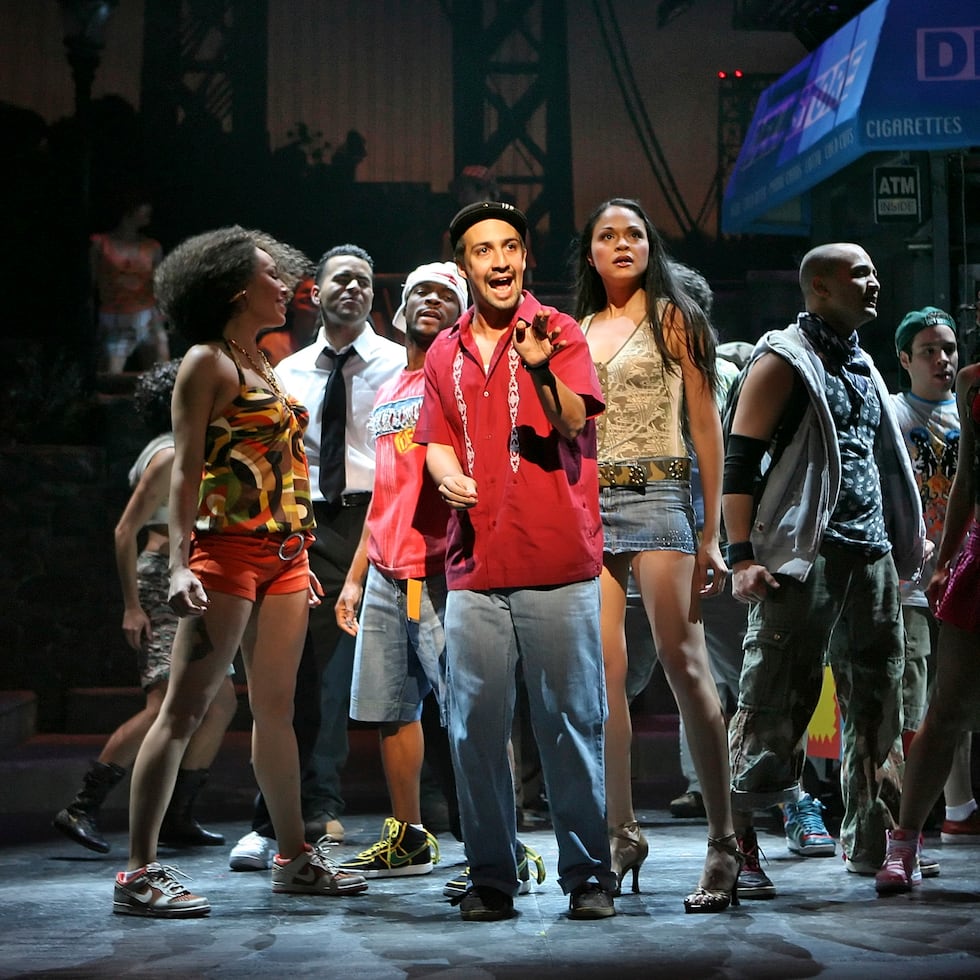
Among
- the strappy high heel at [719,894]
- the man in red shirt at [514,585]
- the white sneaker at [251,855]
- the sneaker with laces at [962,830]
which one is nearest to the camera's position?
the man in red shirt at [514,585]

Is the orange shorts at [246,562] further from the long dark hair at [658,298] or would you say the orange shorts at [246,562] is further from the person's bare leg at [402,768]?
the long dark hair at [658,298]

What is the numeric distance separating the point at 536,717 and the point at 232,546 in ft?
3.15

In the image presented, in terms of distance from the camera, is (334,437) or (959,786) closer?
(959,786)

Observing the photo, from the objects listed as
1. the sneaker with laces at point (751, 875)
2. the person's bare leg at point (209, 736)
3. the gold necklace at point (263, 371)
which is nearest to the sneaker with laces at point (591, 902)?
the sneaker with laces at point (751, 875)

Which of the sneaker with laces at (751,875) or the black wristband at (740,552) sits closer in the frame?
the sneaker with laces at (751,875)

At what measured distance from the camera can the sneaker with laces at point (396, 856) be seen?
4.17 meters

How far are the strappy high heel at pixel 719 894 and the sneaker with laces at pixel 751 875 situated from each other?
0.22ft

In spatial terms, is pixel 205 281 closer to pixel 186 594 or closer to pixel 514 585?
pixel 186 594

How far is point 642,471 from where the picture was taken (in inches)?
146

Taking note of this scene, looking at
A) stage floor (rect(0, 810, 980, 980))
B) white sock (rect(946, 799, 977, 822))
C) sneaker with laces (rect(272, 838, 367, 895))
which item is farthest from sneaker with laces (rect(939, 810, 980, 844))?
sneaker with laces (rect(272, 838, 367, 895))

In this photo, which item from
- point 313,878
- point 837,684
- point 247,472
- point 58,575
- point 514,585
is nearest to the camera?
point 514,585

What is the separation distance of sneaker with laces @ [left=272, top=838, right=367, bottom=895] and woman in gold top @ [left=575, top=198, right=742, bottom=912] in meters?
0.76

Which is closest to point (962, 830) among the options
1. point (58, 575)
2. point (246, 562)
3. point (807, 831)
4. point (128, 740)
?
point (807, 831)

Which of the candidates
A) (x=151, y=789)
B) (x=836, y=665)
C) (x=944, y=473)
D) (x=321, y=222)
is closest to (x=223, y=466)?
(x=151, y=789)
